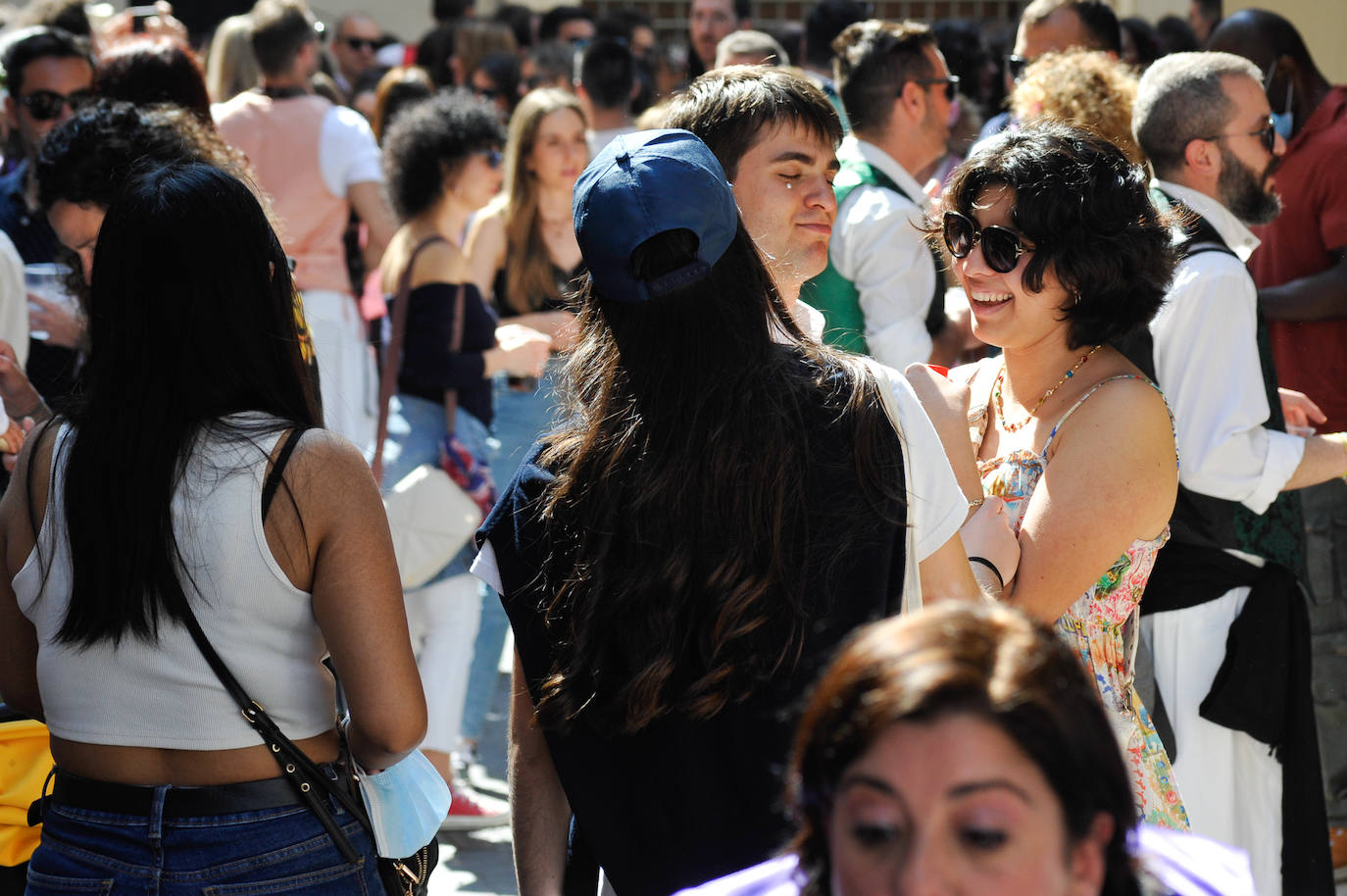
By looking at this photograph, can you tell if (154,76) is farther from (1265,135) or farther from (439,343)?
(1265,135)

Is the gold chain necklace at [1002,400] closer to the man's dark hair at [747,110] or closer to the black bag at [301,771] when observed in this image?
the man's dark hair at [747,110]

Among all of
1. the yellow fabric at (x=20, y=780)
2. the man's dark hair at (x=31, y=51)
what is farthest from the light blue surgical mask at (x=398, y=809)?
the man's dark hair at (x=31, y=51)

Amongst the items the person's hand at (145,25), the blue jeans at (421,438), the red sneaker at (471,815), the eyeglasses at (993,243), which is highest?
the eyeglasses at (993,243)

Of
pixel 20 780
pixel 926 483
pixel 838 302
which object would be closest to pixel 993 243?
pixel 926 483

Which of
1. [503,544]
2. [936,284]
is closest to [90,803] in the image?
[503,544]

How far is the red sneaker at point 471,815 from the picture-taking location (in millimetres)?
4777

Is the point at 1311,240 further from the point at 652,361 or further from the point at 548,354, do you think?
the point at 652,361

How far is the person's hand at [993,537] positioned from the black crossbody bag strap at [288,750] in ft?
3.29

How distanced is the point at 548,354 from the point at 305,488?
3042mm

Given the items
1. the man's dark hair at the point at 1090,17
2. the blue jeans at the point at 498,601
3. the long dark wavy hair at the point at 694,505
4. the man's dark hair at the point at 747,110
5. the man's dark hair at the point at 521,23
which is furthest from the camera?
the man's dark hair at the point at 521,23

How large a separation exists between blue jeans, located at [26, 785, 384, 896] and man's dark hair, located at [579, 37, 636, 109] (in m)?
5.18

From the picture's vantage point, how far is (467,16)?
1070 cm

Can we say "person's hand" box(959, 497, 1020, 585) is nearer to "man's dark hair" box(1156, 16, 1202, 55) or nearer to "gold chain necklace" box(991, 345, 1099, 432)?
"gold chain necklace" box(991, 345, 1099, 432)

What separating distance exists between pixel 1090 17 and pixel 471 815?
389cm
